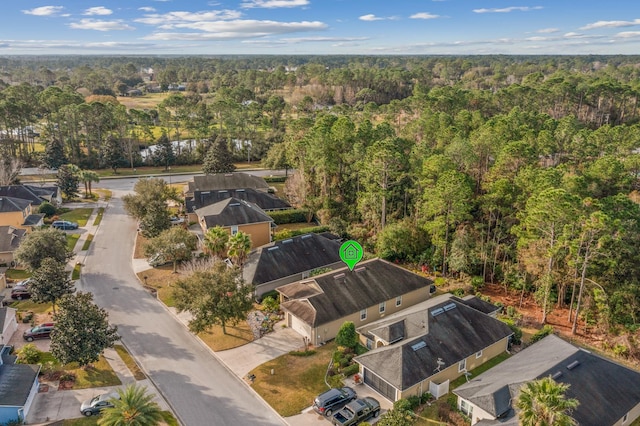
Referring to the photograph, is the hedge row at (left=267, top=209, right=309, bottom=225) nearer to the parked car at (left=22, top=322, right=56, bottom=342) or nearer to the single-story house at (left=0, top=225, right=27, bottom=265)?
the single-story house at (left=0, top=225, right=27, bottom=265)

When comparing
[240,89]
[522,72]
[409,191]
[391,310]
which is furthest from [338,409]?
[522,72]

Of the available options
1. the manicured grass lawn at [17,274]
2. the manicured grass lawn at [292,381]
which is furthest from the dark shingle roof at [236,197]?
the manicured grass lawn at [292,381]

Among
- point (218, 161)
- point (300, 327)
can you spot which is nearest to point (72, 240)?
point (218, 161)

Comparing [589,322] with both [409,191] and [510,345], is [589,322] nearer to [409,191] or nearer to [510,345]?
[510,345]

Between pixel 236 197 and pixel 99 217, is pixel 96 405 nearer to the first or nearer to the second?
pixel 236 197

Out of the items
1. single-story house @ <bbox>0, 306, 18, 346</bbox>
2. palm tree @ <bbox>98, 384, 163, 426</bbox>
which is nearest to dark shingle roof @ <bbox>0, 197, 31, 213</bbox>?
single-story house @ <bbox>0, 306, 18, 346</bbox>
